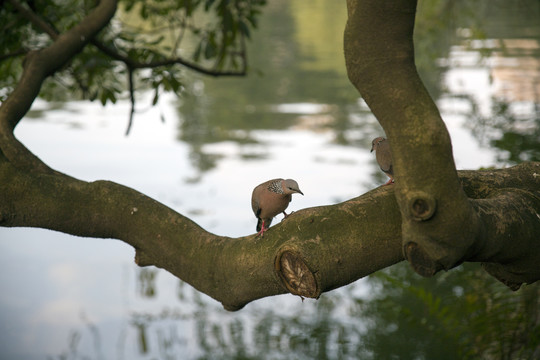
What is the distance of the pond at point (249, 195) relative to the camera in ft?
18.7

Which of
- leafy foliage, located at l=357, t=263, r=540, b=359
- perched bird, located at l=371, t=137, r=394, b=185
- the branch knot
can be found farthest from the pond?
the branch knot

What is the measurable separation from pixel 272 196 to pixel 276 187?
4cm

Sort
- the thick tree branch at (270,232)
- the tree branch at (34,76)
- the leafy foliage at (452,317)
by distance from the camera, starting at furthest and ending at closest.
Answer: the leafy foliage at (452,317), the tree branch at (34,76), the thick tree branch at (270,232)

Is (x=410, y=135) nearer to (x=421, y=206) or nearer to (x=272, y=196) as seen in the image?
(x=421, y=206)

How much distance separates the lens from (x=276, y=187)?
2455 millimetres

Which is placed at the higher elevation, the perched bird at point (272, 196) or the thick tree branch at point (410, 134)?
the thick tree branch at point (410, 134)

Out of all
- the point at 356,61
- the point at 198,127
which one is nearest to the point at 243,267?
the point at 356,61

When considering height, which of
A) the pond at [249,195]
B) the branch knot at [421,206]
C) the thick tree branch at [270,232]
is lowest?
the pond at [249,195]

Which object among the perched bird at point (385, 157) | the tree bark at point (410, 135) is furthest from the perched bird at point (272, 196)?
the tree bark at point (410, 135)

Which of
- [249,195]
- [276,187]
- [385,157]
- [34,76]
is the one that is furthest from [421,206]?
[249,195]

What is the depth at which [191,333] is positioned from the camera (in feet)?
20.6

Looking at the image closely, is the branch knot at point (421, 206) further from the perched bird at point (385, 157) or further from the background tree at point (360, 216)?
the perched bird at point (385, 157)

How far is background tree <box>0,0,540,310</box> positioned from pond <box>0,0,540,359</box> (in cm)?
249

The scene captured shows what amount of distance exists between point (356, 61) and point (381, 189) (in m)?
0.51
